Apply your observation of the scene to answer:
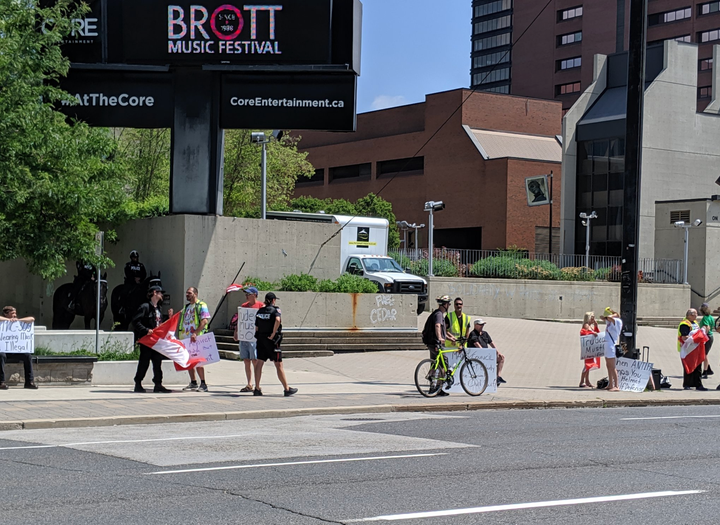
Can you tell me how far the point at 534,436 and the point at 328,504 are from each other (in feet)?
16.6

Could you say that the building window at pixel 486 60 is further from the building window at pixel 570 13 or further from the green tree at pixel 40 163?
the green tree at pixel 40 163

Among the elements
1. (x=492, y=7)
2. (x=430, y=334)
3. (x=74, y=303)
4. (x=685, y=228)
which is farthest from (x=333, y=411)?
(x=492, y=7)

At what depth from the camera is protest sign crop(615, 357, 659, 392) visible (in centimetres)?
1800

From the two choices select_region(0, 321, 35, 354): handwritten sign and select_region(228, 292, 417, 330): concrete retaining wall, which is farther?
select_region(228, 292, 417, 330): concrete retaining wall

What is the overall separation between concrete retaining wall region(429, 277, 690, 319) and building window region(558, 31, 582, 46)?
61.0 metres

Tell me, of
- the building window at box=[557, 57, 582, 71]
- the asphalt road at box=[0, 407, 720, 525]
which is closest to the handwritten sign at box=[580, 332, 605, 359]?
the asphalt road at box=[0, 407, 720, 525]

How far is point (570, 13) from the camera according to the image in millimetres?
98812

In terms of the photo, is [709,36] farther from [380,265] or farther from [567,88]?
[380,265]

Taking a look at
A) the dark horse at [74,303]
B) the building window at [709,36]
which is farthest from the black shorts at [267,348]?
the building window at [709,36]

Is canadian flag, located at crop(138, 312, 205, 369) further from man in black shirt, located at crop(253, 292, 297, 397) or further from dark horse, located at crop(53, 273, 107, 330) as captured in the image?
dark horse, located at crop(53, 273, 107, 330)

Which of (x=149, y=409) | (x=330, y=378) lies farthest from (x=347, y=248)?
(x=149, y=409)

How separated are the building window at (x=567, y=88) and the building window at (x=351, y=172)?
3373 cm

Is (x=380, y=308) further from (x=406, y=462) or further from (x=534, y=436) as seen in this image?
(x=406, y=462)

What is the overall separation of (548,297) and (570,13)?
67714mm
